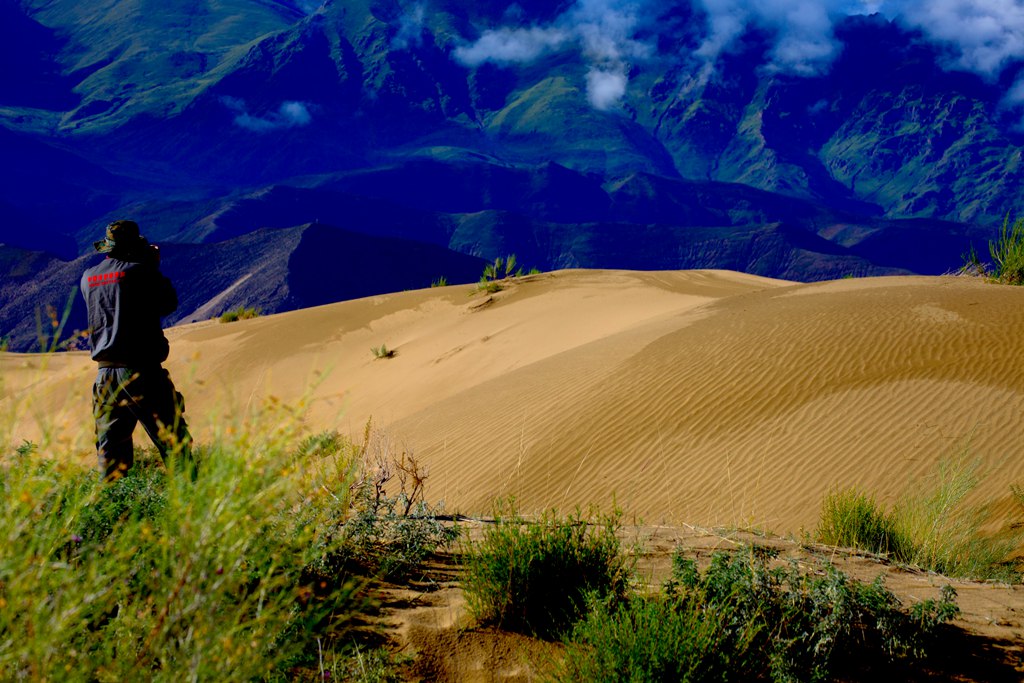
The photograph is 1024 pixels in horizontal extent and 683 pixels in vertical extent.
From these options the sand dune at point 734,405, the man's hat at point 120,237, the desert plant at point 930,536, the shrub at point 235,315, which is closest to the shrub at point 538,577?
the sand dune at point 734,405

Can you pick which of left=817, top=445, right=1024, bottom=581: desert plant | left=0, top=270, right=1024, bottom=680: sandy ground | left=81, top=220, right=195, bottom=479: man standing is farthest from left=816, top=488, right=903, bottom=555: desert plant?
left=81, top=220, right=195, bottom=479: man standing

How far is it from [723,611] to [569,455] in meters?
4.97

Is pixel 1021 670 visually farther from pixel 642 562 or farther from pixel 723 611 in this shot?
pixel 642 562

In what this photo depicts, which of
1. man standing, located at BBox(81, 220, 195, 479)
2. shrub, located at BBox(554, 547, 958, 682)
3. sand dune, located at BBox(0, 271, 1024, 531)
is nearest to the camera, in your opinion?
shrub, located at BBox(554, 547, 958, 682)

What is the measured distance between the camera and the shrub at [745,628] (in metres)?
2.82

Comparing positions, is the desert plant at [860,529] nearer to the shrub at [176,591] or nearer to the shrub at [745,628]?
the shrub at [745,628]

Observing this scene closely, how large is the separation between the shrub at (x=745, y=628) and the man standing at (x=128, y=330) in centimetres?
291

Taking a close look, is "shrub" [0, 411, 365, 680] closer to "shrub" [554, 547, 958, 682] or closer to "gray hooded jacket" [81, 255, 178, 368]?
"shrub" [554, 547, 958, 682]

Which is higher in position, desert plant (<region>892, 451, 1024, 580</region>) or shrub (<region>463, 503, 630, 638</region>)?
shrub (<region>463, 503, 630, 638</region>)

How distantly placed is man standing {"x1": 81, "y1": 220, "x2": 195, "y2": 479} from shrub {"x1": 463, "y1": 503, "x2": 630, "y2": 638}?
7.34 feet

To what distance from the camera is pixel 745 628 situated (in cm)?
310

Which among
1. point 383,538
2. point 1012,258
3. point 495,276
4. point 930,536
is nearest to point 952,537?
point 930,536

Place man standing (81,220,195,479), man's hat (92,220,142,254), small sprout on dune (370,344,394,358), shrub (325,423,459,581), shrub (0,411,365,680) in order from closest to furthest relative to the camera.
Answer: shrub (0,411,365,680) → shrub (325,423,459,581) → man standing (81,220,195,479) → man's hat (92,220,142,254) → small sprout on dune (370,344,394,358)

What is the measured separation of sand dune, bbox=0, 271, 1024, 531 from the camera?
7090 millimetres
